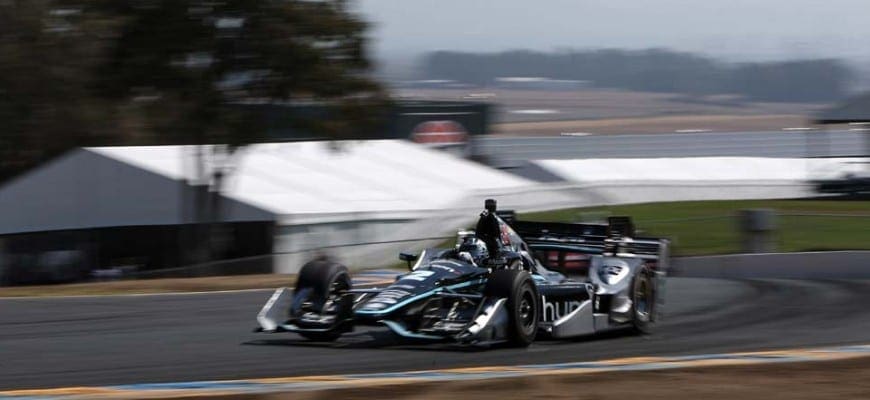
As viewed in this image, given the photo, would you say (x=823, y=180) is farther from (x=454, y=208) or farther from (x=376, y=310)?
(x=376, y=310)

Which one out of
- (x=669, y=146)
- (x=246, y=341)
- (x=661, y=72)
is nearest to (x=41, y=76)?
(x=246, y=341)

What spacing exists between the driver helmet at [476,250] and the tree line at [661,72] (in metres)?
63.9

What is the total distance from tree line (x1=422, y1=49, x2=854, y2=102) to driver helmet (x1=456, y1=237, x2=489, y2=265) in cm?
6390

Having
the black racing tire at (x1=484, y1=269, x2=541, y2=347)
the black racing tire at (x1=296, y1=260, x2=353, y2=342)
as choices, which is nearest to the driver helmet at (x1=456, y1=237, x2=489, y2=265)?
the black racing tire at (x1=484, y1=269, x2=541, y2=347)

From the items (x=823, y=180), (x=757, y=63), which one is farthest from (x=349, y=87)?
(x=757, y=63)

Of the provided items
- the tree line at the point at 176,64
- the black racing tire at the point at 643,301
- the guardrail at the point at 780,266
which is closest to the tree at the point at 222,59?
the tree line at the point at 176,64

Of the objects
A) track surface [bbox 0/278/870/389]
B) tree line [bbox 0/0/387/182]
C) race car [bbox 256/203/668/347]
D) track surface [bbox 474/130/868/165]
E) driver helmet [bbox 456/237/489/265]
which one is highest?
tree line [bbox 0/0/387/182]

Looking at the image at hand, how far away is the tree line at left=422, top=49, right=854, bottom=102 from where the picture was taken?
251 feet

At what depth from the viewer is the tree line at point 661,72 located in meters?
76.4

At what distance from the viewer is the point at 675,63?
8650cm

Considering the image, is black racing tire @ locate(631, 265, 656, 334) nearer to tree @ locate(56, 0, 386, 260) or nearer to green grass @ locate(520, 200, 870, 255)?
green grass @ locate(520, 200, 870, 255)

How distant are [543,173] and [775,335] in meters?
29.4

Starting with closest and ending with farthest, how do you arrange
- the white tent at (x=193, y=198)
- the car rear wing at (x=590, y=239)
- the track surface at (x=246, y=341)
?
the track surface at (x=246, y=341) < the car rear wing at (x=590, y=239) < the white tent at (x=193, y=198)

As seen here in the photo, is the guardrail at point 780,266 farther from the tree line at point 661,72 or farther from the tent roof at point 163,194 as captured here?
the tree line at point 661,72
